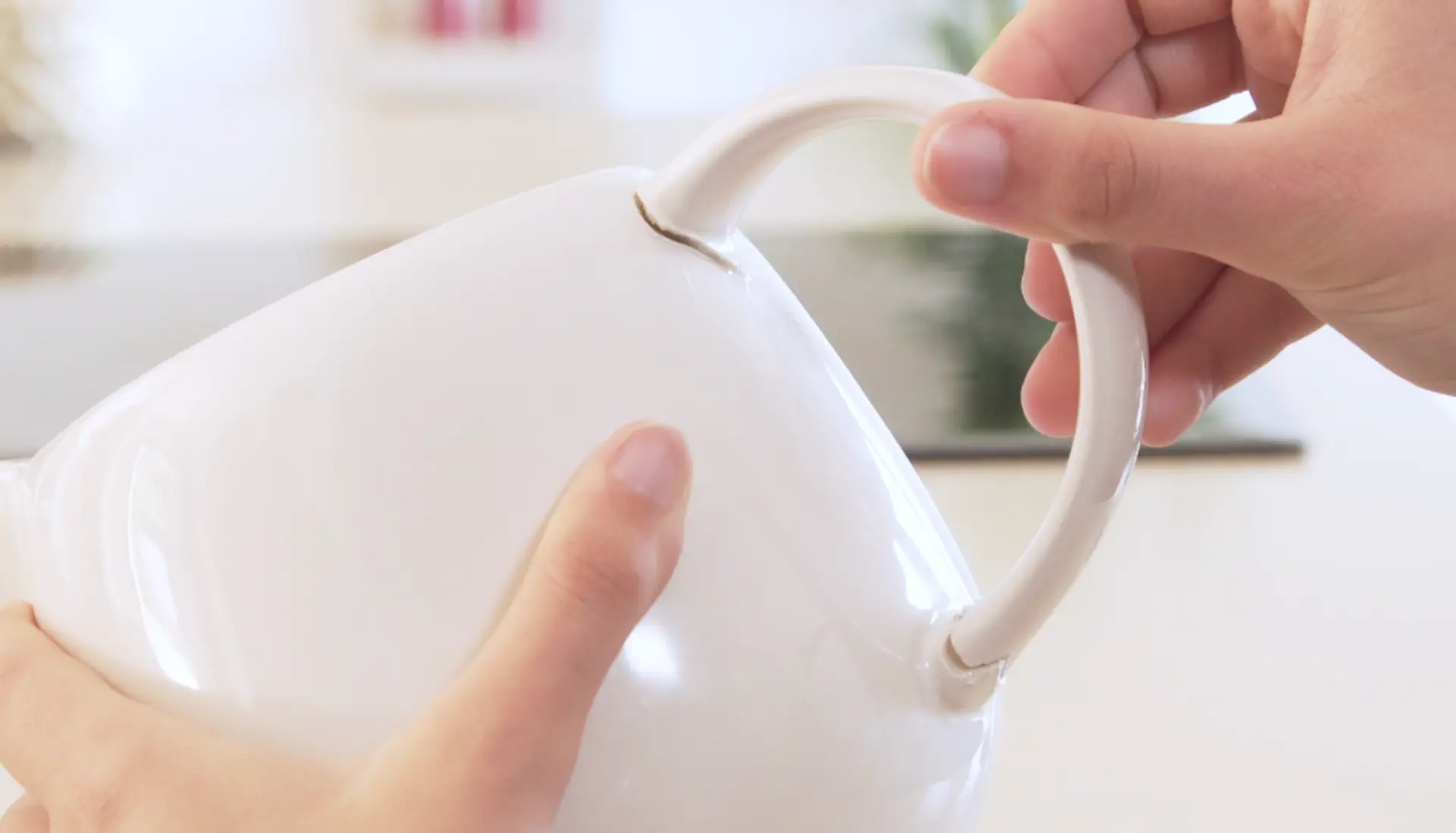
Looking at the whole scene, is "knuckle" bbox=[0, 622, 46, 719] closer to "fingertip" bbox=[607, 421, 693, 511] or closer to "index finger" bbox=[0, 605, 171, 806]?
"index finger" bbox=[0, 605, 171, 806]

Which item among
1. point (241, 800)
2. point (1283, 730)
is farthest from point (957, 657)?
point (1283, 730)

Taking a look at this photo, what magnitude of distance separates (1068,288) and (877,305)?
2.03 ft

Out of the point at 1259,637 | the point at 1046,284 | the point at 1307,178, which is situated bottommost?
the point at 1259,637

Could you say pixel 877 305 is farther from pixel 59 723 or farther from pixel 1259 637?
pixel 59 723

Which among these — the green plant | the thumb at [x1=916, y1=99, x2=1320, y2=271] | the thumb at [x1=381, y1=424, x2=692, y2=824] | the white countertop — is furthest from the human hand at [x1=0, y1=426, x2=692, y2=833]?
the green plant

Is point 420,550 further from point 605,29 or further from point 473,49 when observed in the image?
point 605,29

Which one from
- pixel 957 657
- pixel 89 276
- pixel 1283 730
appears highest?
pixel 957 657

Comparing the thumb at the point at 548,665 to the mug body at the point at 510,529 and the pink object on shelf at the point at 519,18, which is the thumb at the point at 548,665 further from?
the pink object on shelf at the point at 519,18

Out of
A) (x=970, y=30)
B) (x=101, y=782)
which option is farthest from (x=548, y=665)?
(x=970, y=30)

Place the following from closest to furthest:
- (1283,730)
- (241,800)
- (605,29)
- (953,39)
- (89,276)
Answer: (241,800) → (1283,730) → (89,276) → (953,39) → (605,29)

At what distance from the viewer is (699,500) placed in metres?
0.31

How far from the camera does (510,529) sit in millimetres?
299

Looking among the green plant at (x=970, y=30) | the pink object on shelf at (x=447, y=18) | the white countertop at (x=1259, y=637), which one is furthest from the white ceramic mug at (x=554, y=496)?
the pink object on shelf at (x=447, y=18)

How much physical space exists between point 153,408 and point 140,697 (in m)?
0.08
